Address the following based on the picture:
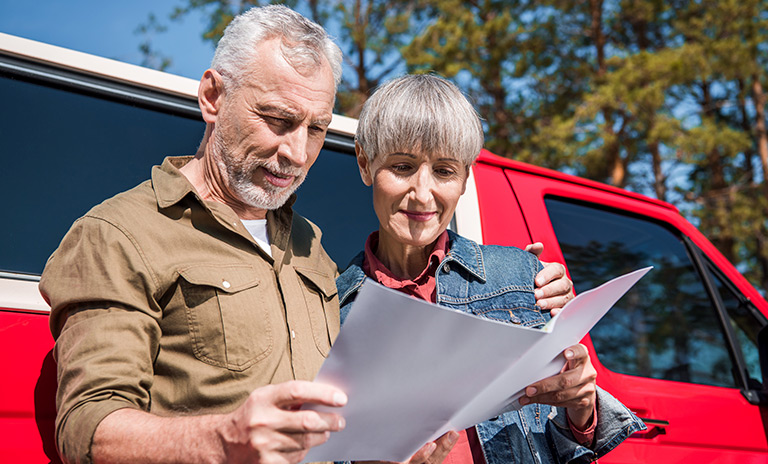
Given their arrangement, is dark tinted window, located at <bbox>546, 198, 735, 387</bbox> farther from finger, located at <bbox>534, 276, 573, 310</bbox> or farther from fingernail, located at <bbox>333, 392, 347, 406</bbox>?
fingernail, located at <bbox>333, 392, 347, 406</bbox>

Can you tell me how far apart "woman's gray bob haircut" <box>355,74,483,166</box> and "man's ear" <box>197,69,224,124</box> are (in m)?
0.42

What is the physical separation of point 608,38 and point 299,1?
280 inches

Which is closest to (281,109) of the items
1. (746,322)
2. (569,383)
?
(569,383)

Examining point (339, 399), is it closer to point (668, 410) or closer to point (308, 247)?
point (308, 247)

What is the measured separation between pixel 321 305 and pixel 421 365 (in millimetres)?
678

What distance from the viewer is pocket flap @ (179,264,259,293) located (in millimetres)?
1304

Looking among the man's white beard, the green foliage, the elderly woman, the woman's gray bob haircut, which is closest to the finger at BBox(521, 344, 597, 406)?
the elderly woman

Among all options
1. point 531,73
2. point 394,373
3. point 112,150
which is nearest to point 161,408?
point 394,373

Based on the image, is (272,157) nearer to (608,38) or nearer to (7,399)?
(7,399)

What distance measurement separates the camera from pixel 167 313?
4.18 feet

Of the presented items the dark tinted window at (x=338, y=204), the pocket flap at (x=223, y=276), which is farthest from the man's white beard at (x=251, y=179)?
the dark tinted window at (x=338, y=204)

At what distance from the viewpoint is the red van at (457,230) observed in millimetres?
1499

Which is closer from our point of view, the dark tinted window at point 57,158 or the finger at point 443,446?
the finger at point 443,446

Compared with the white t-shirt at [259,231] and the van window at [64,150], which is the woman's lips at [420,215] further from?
the van window at [64,150]
